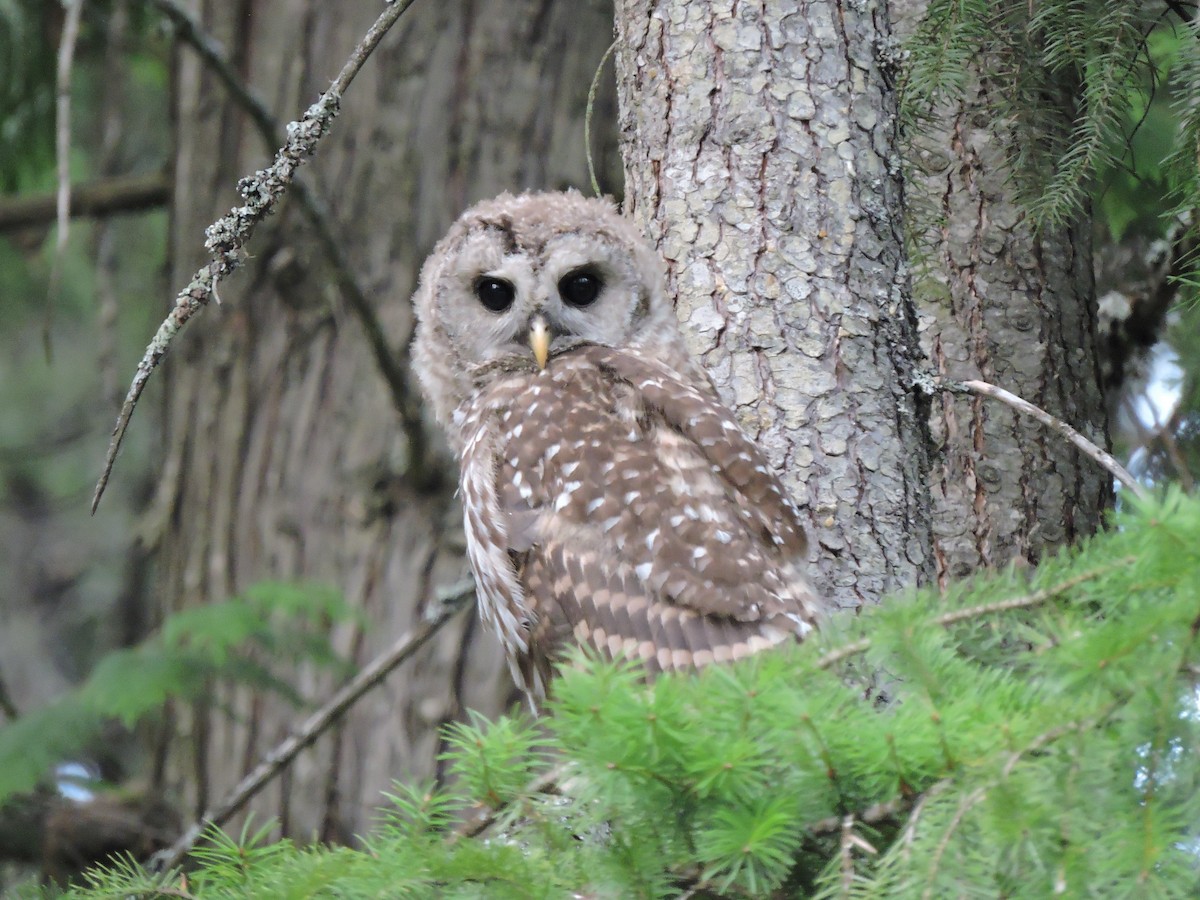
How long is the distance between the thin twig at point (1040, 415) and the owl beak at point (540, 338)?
3.36 ft

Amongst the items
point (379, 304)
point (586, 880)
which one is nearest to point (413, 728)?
point (379, 304)

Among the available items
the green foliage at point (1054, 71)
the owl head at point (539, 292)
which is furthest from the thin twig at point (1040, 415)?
the owl head at point (539, 292)

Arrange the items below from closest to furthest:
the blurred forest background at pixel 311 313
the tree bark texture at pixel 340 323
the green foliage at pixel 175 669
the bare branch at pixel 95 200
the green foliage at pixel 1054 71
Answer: the green foliage at pixel 1054 71, the green foliage at pixel 175 669, the blurred forest background at pixel 311 313, the tree bark texture at pixel 340 323, the bare branch at pixel 95 200

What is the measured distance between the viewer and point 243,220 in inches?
95.7

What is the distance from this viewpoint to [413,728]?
15.8 ft

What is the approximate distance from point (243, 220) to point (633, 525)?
1.09 meters

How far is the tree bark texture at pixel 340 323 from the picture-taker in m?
4.99

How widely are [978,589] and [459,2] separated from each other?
4234mm

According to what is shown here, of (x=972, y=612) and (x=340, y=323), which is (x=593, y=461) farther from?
(x=340, y=323)

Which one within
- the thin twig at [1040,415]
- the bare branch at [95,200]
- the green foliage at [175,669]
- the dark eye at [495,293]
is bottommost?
the green foliage at [175,669]

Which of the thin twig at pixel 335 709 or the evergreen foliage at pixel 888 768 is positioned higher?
the evergreen foliage at pixel 888 768

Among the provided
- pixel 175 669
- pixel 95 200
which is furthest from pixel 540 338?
pixel 95 200

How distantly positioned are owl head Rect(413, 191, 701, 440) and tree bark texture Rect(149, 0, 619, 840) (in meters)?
1.22

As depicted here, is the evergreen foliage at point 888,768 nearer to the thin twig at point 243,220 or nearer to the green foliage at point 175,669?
the thin twig at point 243,220
